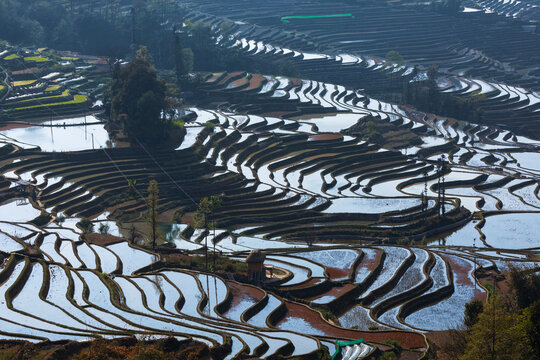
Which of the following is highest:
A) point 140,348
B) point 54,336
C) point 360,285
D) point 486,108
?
Result: point 140,348

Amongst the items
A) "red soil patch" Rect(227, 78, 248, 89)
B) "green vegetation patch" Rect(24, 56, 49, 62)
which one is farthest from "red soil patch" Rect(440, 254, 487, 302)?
"green vegetation patch" Rect(24, 56, 49, 62)

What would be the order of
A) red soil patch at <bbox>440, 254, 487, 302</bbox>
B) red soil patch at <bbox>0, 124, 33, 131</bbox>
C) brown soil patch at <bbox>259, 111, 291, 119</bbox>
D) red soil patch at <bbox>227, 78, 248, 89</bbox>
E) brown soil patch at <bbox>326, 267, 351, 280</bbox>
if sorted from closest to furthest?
red soil patch at <bbox>440, 254, 487, 302</bbox>, brown soil patch at <bbox>326, 267, 351, 280</bbox>, red soil patch at <bbox>0, 124, 33, 131</bbox>, brown soil patch at <bbox>259, 111, 291, 119</bbox>, red soil patch at <bbox>227, 78, 248, 89</bbox>

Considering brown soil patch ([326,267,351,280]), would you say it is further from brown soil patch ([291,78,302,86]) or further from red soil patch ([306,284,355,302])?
brown soil patch ([291,78,302,86])

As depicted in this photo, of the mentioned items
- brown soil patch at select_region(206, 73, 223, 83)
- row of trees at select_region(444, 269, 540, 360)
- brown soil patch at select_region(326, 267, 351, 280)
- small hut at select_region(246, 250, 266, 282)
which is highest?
row of trees at select_region(444, 269, 540, 360)

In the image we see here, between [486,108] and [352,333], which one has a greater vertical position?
[352,333]

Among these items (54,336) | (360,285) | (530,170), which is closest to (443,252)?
(360,285)

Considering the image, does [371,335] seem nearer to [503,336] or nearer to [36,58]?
[503,336]

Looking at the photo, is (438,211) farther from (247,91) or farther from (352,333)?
(247,91)
